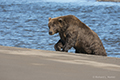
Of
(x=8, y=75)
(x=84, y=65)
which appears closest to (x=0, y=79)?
(x=8, y=75)

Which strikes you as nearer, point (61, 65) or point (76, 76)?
point (76, 76)

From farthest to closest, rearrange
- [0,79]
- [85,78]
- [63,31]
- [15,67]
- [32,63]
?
[63,31] < [32,63] < [15,67] < [85,78] < [0,79]

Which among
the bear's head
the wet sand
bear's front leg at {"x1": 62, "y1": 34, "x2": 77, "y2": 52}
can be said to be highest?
the wet sand

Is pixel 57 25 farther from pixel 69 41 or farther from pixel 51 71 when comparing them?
pixel 51 71

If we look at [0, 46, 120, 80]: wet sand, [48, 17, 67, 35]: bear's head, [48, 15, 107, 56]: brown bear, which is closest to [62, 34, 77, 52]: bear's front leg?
[48, 15, 107, 56]: brown bear

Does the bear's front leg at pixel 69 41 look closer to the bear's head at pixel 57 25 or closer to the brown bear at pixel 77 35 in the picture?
the brown bear at pixel 77 35

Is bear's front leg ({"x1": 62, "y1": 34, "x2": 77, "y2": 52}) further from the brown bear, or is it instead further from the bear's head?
the bear's head

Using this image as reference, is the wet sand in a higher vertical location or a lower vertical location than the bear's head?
higher

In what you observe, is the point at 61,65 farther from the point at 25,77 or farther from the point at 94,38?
the point at 94,38

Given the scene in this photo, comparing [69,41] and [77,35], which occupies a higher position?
[77,35]

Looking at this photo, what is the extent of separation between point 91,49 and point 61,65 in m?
4.29

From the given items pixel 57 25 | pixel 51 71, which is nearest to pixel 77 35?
pixel 57 25

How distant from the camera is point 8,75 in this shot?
11.8 feet

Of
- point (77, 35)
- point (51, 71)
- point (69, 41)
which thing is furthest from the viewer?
point (77, 35)
